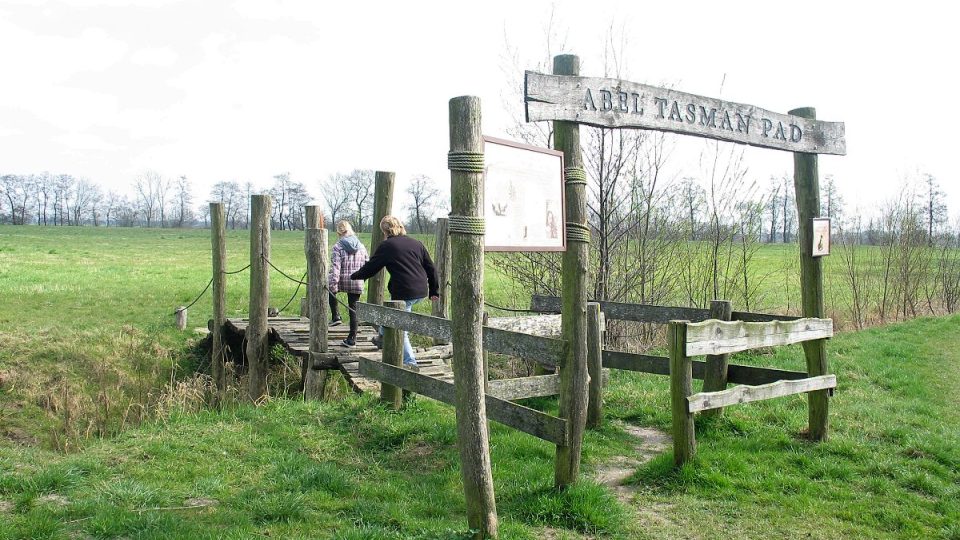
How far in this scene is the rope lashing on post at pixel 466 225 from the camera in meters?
4.20

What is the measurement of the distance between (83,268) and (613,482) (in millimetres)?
25717

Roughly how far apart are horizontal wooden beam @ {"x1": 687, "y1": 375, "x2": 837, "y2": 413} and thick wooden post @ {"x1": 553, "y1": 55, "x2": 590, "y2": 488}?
3.44 ft

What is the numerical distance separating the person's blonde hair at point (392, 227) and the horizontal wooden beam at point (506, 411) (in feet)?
8.08

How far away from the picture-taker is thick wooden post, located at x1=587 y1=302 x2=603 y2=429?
20.9ft

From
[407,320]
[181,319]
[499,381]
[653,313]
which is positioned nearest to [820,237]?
[653,313]

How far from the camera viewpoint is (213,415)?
23.6 feet

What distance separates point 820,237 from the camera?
6.86 m

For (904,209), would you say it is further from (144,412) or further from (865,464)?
(144,412)

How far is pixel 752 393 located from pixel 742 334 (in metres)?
0.49

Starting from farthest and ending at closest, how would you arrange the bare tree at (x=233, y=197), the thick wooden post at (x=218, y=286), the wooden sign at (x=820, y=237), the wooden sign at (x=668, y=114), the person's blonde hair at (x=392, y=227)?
the bare tree at (x=233, y=197) → the thick wooden post at (x=218, y=286) → the person's blonde hair at (x=392, y=227) → the wooden sign at (x=820, y=237) → the wooden sign at (x=668, y=114)

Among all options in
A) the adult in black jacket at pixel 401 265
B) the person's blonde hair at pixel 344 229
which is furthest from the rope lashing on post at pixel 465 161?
the person's blonde hair at pixel 344 229

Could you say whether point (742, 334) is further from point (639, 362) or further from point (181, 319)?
point (181, 319)

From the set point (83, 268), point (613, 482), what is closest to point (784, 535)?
point (613, 482)

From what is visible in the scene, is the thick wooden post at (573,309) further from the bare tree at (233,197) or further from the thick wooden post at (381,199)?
the bare tree at (233,197)
